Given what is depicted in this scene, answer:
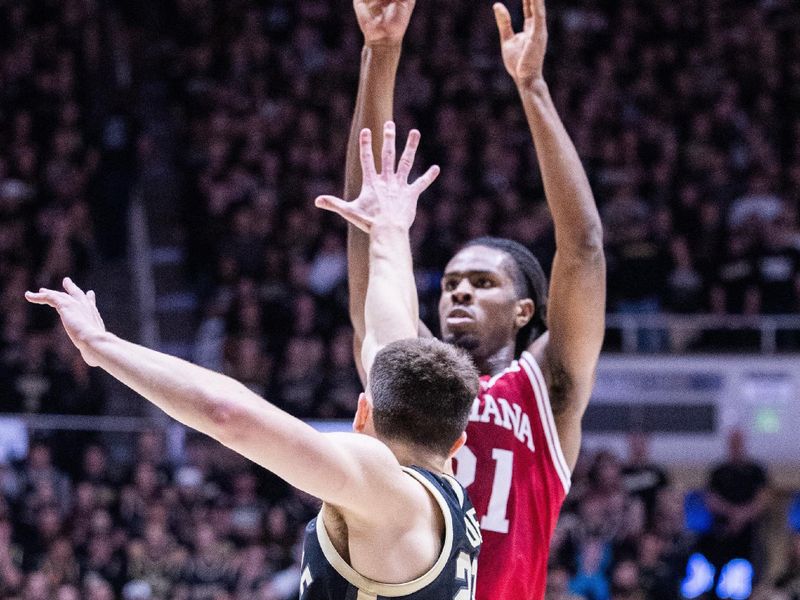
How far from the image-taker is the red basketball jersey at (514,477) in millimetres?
3963

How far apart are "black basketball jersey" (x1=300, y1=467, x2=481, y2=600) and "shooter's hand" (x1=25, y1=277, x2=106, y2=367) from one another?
2.14ft

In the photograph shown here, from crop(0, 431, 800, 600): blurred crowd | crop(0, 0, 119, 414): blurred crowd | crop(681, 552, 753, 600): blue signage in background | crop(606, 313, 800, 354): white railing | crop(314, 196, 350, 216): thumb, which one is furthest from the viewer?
crop(606, 313, 800, 354): white railing

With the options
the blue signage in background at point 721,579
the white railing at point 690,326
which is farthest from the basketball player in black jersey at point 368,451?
the white railing at point 690,326

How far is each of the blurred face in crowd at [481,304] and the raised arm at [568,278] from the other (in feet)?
0.55

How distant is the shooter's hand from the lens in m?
2.82

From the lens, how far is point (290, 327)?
468 inches

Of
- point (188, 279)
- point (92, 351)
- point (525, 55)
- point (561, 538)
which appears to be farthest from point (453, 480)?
point (188, 279)

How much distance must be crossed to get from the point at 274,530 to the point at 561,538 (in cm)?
212

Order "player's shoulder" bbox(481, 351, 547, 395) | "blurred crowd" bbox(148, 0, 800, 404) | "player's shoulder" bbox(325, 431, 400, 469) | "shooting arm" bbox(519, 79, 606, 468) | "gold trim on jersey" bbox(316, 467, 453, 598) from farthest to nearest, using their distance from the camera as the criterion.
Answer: "blurred crowd" bbox(148, 0, 800, 404)
"player's shoulder" bbox(481, 351, 547, 395)
"shooting arm" bbox(519, 79, 606, 468)
"gold trim on jersey" bbox(316, 467, 453, 598)
"player's shoulder" bbox(325, 431, 400, 469)

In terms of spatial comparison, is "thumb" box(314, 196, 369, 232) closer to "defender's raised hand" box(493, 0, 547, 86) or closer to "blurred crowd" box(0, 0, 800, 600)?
"defender's raised hand" box(493, 0, 547, 86)

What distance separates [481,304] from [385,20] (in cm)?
95

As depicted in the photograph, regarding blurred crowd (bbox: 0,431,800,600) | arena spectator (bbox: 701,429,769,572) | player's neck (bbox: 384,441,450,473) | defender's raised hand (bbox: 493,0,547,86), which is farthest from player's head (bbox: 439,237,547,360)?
arena spectator (bbox: 701,429,769,572)

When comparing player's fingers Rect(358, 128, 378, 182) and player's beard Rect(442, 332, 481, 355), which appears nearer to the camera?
player's fingers Rect(358, 128, 378, 182)

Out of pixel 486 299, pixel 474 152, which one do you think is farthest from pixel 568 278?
pixel 474 152
